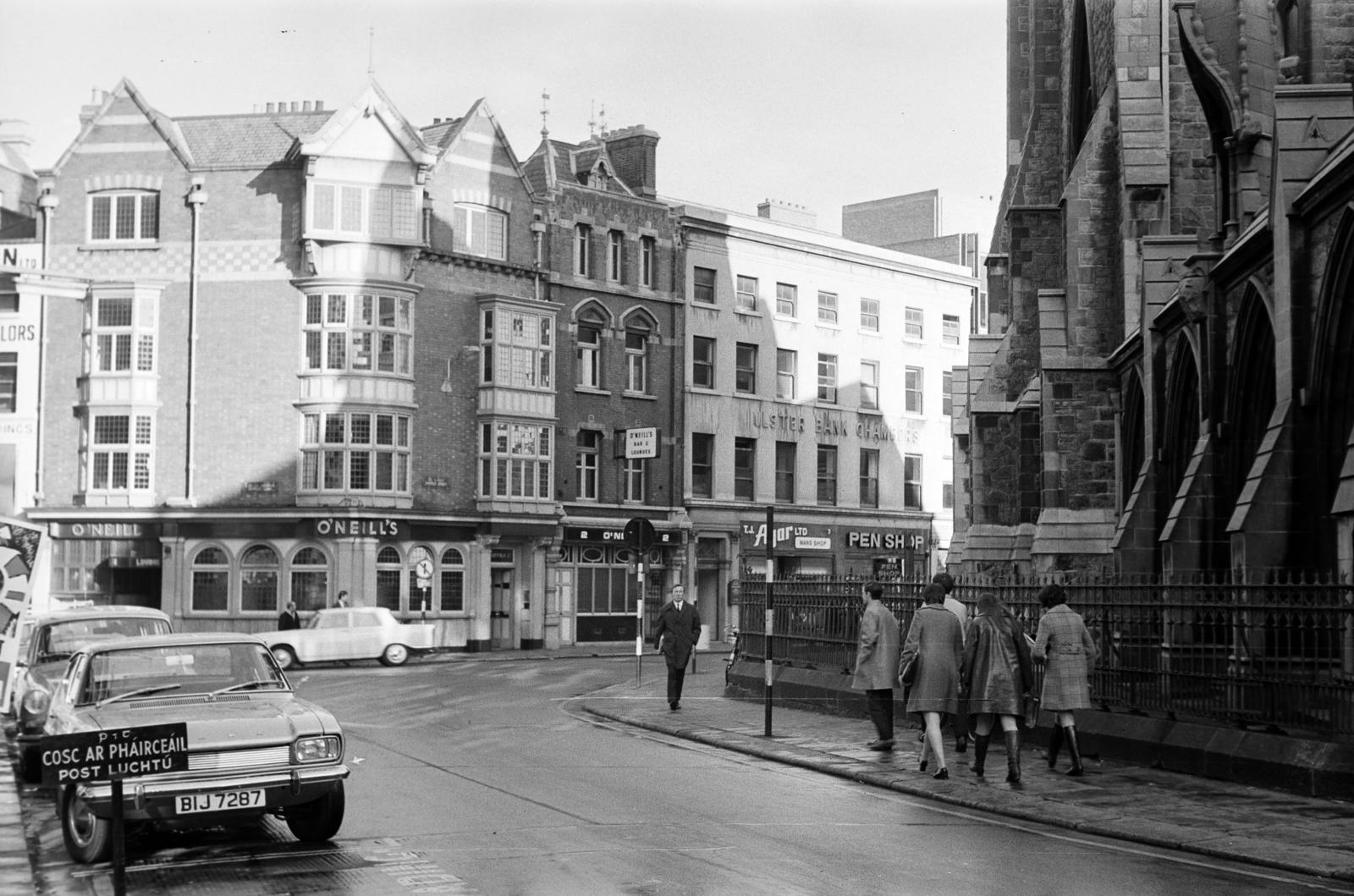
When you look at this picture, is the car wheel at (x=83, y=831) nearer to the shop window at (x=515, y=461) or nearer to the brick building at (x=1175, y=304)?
the brick building at (x=1175, y=304)

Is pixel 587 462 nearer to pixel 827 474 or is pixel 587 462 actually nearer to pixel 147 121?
pixel 827 474

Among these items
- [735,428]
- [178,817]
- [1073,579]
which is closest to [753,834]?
[178,817]

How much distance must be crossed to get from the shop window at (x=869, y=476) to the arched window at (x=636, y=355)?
1161 cm

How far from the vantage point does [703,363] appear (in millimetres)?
52812

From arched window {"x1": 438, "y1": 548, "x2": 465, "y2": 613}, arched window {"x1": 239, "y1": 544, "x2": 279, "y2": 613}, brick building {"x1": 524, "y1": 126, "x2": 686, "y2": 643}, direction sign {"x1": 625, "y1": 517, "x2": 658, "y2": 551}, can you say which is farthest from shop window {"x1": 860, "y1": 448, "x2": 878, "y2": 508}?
direction sign {"x1": 625, "y1": 517, "x2": 658, "y2": 551}

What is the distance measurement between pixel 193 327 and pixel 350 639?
11763 millimetres

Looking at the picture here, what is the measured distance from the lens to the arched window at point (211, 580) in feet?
140

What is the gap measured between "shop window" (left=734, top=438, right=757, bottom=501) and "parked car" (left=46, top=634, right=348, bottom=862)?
42.8 meters

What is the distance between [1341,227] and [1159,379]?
318 inches

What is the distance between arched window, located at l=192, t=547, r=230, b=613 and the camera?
4266cm

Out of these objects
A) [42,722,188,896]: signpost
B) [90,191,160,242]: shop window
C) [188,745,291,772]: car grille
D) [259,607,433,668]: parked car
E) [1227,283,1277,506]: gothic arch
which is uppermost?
[90,191,160,242]: shop window

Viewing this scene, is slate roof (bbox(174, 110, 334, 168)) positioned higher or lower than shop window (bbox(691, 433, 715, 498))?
higher

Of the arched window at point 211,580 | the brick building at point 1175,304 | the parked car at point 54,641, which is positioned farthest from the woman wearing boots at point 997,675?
the arched window at point 211,580

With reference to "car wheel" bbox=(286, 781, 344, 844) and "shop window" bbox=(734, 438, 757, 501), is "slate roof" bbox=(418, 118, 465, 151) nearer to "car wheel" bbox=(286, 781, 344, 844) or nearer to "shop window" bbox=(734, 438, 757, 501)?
"shop window" bbox=(734, 438, 757, 501)
